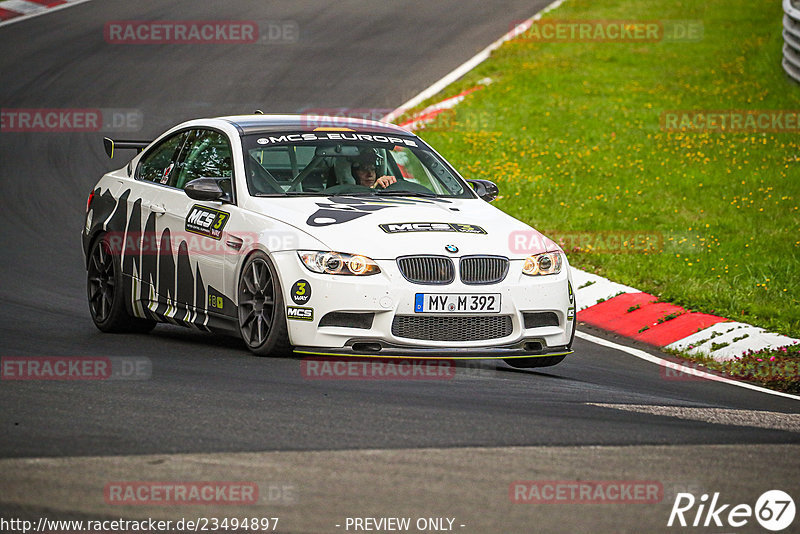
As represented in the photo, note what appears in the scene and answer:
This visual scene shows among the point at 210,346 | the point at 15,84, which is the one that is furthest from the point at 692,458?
the point at 15,84

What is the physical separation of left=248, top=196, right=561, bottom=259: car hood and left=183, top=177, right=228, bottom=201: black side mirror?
11.4 inches

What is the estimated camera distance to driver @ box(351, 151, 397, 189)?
8.94 meters

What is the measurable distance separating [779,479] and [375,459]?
68.1 inches

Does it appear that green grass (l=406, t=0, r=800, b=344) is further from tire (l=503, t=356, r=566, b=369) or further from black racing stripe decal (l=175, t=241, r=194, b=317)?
black racing stripe decal (l=175, t=241, r=194, b=317)

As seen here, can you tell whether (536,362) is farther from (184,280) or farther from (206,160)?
(206,160)

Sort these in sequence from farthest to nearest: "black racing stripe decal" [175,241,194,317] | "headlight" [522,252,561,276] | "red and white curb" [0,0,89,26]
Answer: "red and white curb" [0,0,89,26] → "black racing stripe decal" [175,241,194,317] → "headlight" [522,252,561,276]

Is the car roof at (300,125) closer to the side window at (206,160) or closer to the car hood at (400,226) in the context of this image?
the side window at (206,160)

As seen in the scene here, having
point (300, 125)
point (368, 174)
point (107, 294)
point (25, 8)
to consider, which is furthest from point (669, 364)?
point (25, 8)

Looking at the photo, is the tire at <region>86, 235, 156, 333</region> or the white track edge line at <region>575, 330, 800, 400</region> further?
the tire at <region>86, 235, 156, 333</region>

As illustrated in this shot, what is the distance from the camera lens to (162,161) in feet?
31.9

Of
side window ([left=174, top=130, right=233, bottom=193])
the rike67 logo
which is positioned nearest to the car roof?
side window ([left=174, top=130, right=233, bottom=193])

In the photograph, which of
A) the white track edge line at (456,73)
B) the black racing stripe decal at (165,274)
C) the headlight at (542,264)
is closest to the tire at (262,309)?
the black racing stripe decal at (165,274)

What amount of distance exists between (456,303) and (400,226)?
63cm

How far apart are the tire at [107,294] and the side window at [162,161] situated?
62 cm
